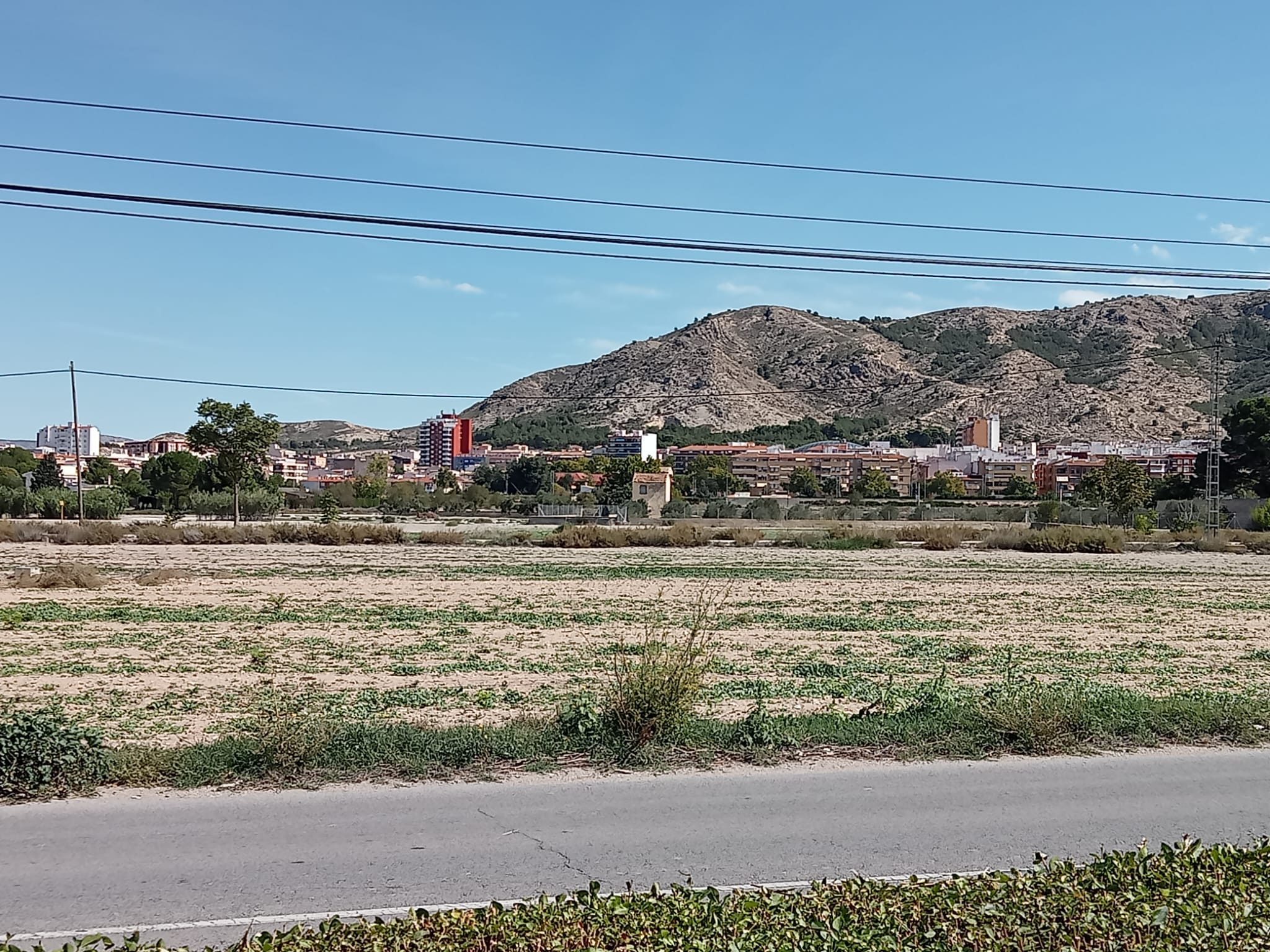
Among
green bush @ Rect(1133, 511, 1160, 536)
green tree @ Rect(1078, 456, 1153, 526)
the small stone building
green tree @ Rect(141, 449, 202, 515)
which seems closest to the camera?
green bush @ Rect(1133, 511, 1160, 536)

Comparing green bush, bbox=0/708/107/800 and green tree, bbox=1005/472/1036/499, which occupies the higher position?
green bush, bbox=0/708/107/800

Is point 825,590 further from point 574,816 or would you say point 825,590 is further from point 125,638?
point 574,816

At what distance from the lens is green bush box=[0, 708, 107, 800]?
764 cm

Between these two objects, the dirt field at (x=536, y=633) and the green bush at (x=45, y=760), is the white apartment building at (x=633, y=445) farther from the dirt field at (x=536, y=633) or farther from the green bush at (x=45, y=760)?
the green bush at (x=45, y=760)

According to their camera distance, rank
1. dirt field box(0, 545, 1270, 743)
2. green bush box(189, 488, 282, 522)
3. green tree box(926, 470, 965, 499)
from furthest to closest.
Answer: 1. green tree box(926, 470, 965, 499)
2. green bush box(189, 488, 282, 522)
3. dirt field box(0, 545, 1270, 743)

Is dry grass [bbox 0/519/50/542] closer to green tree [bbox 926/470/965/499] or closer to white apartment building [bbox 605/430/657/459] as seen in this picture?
green tree [bbox 926/470/965/499]

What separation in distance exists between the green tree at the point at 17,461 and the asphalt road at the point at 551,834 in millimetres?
115080

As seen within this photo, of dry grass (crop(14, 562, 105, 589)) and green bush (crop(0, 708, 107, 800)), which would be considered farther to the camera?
dry grass (crop(14, 562, 105, 589))

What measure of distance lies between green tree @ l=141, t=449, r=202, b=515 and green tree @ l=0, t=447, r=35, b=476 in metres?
22.4

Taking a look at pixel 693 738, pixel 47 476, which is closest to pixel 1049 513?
pixel 693 738

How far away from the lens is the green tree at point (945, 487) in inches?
5049

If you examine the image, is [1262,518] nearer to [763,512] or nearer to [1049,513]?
[1049,513]

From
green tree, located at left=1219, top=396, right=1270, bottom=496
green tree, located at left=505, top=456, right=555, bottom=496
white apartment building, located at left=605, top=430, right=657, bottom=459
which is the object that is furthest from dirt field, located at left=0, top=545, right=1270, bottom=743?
white apartment building, located at left=605, top=430, right=657, bottom=459

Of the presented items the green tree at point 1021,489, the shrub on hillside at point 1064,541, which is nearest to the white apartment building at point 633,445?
the green tree at point 1021,489
